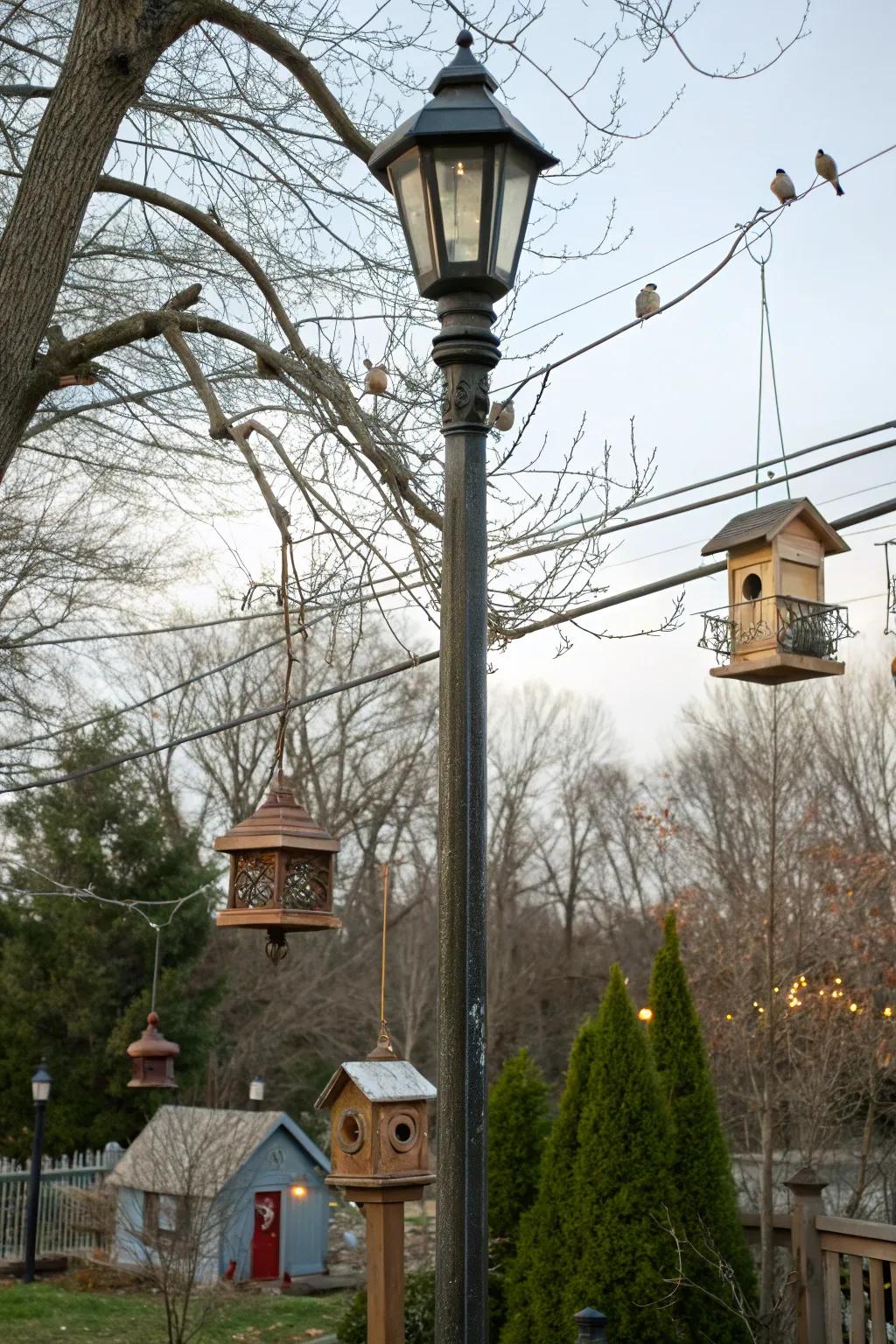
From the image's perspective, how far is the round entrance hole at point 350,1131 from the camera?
773 centimetres

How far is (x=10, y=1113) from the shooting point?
2109 centimetres

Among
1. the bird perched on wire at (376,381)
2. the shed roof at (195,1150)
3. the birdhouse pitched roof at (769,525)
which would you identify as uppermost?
the bird perched on wire at (376,381)

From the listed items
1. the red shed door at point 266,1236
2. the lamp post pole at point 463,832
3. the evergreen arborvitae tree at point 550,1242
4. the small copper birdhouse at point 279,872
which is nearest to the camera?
the lamp post pole at point 463,832

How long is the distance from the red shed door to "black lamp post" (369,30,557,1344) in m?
16.8

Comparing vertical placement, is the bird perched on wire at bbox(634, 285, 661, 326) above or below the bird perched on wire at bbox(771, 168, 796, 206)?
below

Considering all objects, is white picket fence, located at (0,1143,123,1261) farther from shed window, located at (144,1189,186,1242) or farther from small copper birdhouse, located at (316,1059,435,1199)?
small copper birdhouse, located at (316,1059,435,1199)

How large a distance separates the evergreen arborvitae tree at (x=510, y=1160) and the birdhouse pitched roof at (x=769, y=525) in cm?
601

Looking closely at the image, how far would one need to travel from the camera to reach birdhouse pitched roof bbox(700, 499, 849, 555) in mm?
6223

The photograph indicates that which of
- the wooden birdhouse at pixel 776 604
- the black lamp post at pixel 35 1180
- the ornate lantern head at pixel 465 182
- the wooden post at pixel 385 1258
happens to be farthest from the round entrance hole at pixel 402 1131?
the black lamp post at pixel 35 1180

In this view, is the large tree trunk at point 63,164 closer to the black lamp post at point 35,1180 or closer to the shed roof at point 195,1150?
the shed roof at point 195,1150

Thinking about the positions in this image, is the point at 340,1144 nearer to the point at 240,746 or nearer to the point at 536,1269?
the point at 536,1269

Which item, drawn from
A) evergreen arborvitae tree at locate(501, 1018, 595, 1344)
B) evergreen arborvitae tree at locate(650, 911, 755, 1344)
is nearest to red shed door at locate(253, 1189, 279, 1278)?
evergreen arborvitae tree at locate(501, 1018, 595, 1344)

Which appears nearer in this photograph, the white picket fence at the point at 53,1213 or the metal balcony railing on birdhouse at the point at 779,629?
the metal balcony railing on birdhouse at the point at 779,629

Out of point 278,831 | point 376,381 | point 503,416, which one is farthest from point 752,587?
point 278,831
